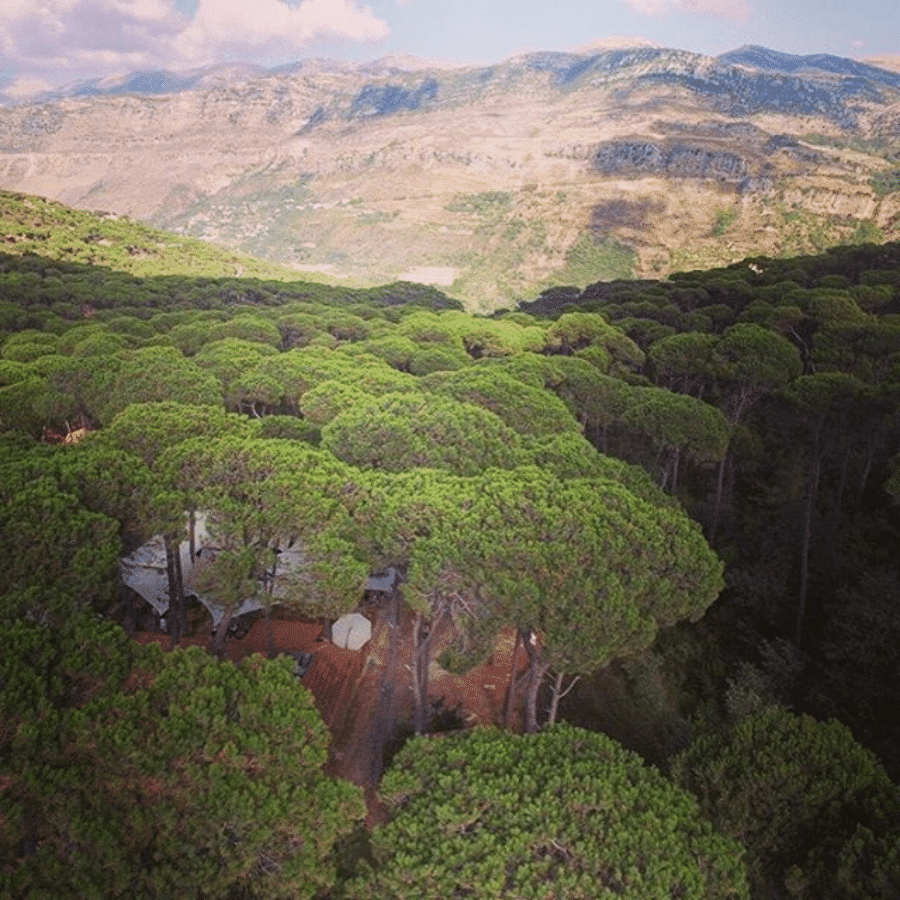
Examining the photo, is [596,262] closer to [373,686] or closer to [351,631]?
[351,631]

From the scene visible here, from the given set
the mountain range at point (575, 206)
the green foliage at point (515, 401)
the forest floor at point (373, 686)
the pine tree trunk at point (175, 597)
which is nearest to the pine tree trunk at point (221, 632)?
the forest floor at point (373, 686)

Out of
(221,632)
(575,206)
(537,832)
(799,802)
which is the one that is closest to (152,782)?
(537,832)

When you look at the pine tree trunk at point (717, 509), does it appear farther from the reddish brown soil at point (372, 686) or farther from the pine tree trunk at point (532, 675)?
the pine tree trunk at point (532, 675)

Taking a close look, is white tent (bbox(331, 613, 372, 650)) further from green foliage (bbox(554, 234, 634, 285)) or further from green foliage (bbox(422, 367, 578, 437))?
green foliage (bbox(554, 234, 634, 285))


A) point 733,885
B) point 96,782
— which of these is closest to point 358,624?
point 96,782

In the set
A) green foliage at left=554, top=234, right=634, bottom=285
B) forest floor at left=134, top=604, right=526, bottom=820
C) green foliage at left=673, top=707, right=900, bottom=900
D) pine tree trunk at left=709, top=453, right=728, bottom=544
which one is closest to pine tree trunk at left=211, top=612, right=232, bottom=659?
forest floor at left=134, top=604, right=526, bottom=820

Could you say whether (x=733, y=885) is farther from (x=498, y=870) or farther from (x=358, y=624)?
(x=358, y=624)

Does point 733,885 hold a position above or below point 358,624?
above
